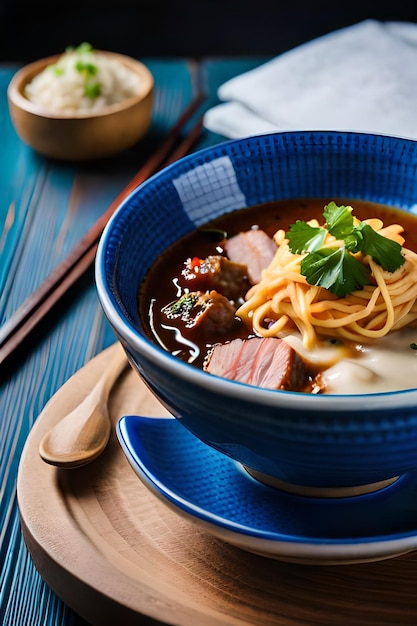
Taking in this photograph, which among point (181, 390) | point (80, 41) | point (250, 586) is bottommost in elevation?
point (80, 41)

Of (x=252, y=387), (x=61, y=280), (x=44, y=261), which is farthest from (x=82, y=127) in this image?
(x=252, y=387)

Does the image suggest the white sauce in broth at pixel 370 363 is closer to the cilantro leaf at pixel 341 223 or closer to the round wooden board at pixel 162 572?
the cilantro leaf at pixel 341 223

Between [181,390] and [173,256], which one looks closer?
[181,390]

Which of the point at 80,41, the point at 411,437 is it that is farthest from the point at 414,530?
the point at 80,41

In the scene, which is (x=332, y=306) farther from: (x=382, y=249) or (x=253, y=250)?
(x=253, y=250)

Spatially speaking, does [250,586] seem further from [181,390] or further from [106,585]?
[181,390]

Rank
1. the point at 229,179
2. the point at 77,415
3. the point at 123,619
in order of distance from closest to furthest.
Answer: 1. the point at 123,619
2. the point at 77,415
3. the point at 229,179

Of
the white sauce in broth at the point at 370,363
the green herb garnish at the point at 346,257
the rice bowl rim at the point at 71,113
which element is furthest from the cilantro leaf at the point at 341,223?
the rice bowl rim at the point at 71,113
